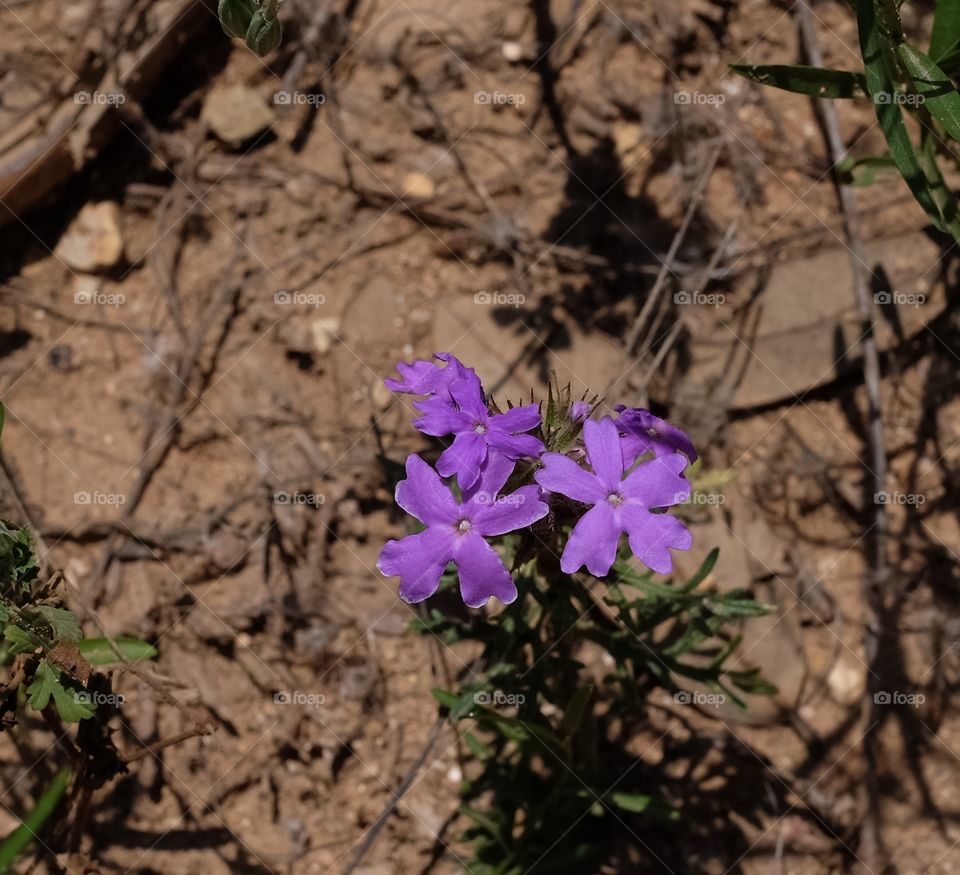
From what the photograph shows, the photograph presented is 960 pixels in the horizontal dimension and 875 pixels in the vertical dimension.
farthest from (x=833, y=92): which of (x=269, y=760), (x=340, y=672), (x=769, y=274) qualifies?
(x=269, y=760)

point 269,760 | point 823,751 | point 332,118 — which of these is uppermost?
point 332,118

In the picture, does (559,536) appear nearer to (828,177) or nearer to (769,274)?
(769,274)

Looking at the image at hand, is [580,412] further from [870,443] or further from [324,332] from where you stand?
[870,443]

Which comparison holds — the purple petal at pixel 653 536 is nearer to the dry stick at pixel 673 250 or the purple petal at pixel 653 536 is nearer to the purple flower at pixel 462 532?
the purple flower at pixel 462 532

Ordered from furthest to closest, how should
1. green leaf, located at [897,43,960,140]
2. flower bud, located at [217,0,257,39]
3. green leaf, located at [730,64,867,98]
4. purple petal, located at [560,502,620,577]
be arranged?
green leaf, located at [730,64,867,98]
green leaf, located at [897,43,960,140]
flower bud, located at [217,0,257,39]
purple petal, located at [560,502,620,577]

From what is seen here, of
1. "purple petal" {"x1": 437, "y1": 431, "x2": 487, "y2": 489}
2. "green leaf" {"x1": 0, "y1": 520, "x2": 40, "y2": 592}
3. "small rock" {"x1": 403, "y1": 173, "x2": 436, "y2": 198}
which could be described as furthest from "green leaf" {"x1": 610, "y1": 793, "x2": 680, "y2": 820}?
"small rock" {"x1": 403, "y1": 173, "x2": 436, "y2": 198}

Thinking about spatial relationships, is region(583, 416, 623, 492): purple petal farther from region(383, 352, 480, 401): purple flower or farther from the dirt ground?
the dirt ground

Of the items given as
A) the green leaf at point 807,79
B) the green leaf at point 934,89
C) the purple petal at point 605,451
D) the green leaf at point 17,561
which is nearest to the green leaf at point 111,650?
the green leaf at point 17,561

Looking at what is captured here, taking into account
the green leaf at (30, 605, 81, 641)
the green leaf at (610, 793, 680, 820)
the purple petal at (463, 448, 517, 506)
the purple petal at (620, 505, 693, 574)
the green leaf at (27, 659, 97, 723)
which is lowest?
the green leaf at (610, 793, 680, 820)
